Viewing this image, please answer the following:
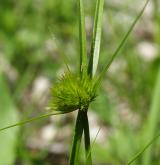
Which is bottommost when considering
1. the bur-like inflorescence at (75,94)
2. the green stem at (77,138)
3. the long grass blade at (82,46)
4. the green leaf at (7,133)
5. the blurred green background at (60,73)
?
the green stem at (77,138)

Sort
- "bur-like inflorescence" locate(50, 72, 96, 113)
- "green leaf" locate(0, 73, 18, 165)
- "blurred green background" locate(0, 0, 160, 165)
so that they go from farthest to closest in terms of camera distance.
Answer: "blurred green background" locate(0, 0, 160, 165), "green leaf" locate(0, 73, 18, 165), "bur-like inflorescence" locate(50, 72, 96, 113)

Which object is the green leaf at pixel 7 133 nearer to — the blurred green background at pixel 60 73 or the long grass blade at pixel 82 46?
the blurred green background at pixel 60 73

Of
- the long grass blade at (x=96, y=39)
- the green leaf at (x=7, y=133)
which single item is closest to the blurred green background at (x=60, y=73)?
the green leaf at (x=7, y=133)

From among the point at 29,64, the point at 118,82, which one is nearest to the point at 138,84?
the point at 118,82

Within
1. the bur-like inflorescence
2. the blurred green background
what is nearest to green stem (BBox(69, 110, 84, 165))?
the bur-like inflorescence

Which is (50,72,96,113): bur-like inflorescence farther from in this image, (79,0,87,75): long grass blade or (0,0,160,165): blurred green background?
(0,0,160,165): blurred green background

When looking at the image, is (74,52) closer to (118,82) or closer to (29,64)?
(29,64)

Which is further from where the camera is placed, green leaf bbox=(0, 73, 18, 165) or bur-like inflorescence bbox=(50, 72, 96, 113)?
green leaf bbox=(0, 73, 18, 165)
